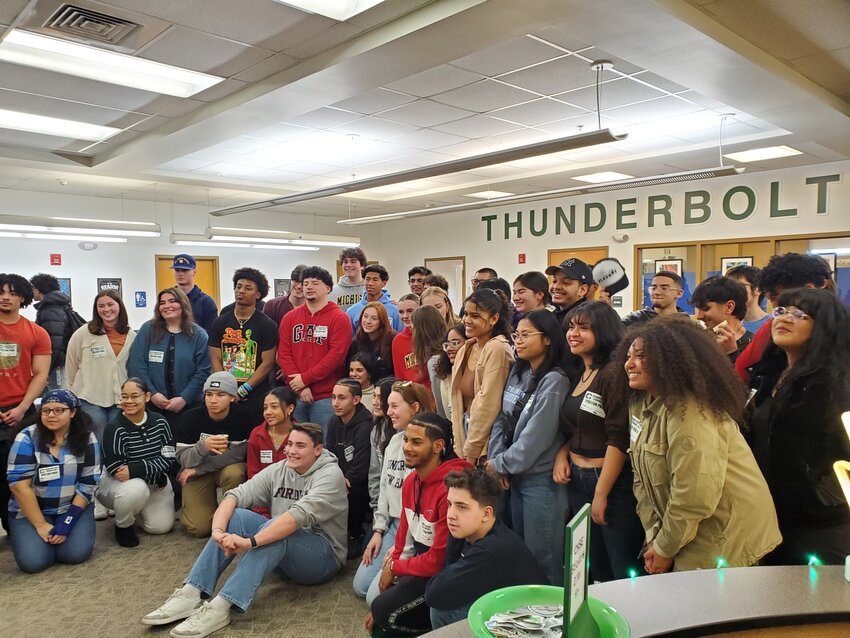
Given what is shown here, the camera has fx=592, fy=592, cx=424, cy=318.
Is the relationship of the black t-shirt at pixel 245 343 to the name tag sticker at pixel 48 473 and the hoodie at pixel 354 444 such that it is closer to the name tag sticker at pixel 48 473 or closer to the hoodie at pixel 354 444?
the hoodie at pixel 354 444

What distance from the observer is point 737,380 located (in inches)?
71.6

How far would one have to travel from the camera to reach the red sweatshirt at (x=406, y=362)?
140 inches

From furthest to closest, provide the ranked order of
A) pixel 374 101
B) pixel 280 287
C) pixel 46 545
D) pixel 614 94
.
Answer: pixel 280 287
pixel 374 101
pixel 614 94
pixel 46 545

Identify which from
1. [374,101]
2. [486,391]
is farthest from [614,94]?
[486,391]

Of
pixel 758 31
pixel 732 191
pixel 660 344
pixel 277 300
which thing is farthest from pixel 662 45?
pixel 732 191

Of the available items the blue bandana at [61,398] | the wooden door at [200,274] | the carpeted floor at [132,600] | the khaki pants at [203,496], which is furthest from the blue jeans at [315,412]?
the wooden door at [200,274]

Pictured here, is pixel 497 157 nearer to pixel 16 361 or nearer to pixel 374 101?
pixel 374 101

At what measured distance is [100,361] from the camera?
4.11 metres

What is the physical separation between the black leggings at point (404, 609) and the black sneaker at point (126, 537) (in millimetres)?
1957

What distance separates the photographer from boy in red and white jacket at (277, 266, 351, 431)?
400 cm

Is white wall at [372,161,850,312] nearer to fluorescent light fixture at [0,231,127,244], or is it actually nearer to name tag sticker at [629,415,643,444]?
fluorescent light fixture at [0,231,127,244]

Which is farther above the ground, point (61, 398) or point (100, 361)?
point (100, 361)

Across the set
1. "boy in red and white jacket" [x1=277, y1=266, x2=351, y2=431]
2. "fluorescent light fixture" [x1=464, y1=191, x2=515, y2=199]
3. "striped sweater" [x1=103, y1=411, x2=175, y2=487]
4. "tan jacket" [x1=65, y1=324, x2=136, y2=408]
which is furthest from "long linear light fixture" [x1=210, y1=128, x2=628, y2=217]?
"fluorescent light fixture" [x1=464, y1=191, x2=515, y2=199]

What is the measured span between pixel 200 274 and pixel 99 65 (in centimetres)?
644
